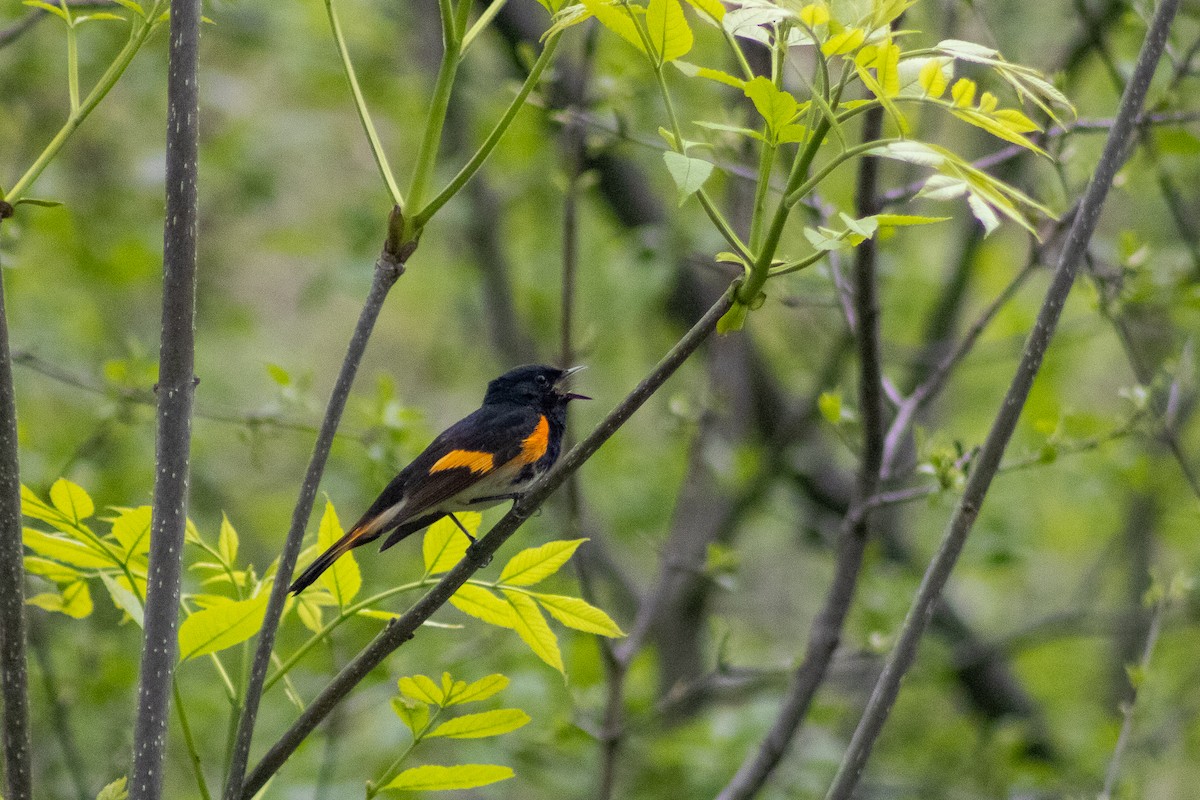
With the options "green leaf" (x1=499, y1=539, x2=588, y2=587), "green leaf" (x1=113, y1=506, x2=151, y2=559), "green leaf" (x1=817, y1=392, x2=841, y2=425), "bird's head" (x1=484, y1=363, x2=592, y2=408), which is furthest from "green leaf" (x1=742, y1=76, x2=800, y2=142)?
"bird's head" (x1=484, y1=363, x2=592, y2=408)

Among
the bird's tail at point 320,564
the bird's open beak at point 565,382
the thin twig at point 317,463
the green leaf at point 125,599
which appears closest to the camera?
the thin twig at point 317,463

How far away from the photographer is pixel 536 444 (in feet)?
10.8

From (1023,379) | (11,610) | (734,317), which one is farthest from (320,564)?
(1023,379)

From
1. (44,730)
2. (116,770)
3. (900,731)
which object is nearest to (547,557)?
(116,770)

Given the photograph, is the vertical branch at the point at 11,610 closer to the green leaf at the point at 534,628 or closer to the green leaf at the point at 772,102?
the green leaf at the point at 534,628

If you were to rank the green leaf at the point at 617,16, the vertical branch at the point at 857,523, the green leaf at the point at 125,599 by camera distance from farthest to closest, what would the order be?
the vertical branch at the point at 857,523 → the green leaf at the point at 125,599 → the green leaf at the point at 617,16

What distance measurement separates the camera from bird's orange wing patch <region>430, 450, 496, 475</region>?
298 cm

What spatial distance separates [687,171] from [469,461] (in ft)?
6.05

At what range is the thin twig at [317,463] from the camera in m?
1.49

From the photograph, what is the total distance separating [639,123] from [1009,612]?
5.49 meters

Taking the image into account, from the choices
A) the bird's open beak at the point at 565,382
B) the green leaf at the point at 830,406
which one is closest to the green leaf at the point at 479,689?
the green leaf at the point at 830,406

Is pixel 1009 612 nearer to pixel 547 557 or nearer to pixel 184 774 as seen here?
pixel 184 774

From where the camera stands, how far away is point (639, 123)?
5.40m

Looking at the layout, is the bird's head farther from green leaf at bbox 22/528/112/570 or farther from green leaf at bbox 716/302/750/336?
green leaf at bbox 716/302/750/336
